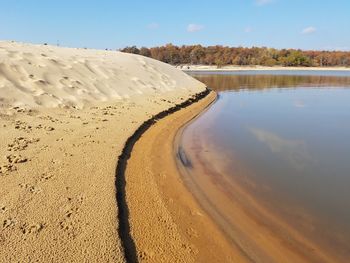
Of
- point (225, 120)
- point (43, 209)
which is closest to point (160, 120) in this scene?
point (225, 120)

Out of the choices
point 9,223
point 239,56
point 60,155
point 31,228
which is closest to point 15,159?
point 60,155

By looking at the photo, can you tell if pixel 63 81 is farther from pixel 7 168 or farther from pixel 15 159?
pixel 7 168

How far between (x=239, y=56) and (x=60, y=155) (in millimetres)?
159821

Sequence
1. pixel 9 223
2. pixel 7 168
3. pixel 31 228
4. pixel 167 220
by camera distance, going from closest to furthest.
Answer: pixel 31 228, pixel 9 223, pixel 167 220, pixel 7 168

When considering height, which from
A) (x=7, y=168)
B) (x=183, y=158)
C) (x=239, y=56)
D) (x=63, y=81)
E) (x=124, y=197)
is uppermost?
(x=63, y=81)

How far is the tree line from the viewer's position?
156 meters

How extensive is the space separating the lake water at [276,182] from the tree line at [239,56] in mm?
133713

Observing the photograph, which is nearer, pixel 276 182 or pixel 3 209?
→ pixel 3 209

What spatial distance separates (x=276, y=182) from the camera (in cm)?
1121

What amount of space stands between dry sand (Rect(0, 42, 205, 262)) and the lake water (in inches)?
88.0

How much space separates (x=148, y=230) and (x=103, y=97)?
16291 mm

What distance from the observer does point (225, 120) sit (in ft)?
74.4

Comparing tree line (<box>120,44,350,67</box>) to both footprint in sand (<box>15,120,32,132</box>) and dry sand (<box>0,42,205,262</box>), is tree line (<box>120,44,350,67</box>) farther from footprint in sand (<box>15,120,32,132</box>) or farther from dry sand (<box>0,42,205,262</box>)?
footprint in sand (<box>15,120,32,132</box>)

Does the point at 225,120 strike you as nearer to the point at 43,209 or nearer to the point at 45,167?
the point at 45,167
